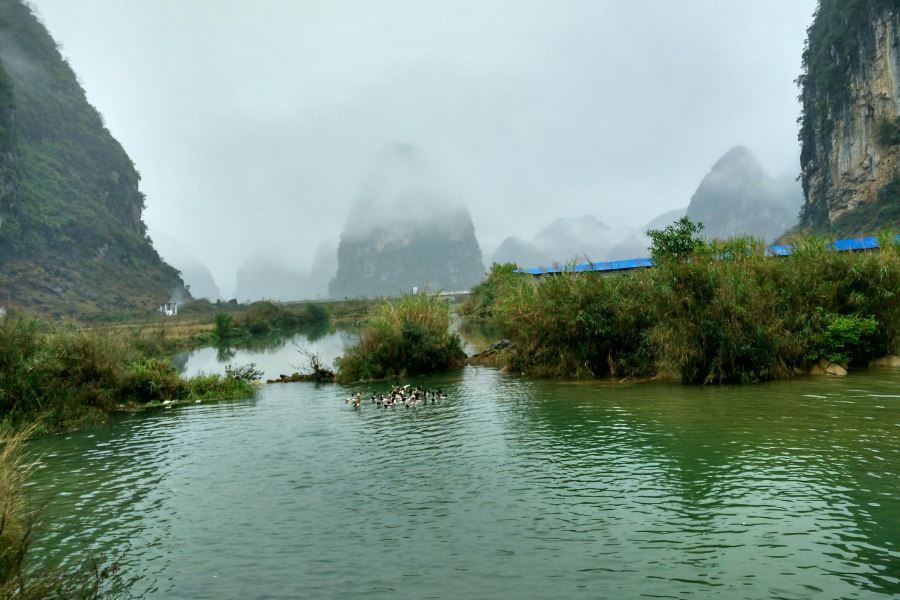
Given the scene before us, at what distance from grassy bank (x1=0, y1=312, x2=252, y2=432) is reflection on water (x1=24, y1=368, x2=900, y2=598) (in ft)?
4.92

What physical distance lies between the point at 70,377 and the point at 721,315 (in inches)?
750

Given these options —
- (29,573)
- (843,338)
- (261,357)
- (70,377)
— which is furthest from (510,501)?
(261,357)

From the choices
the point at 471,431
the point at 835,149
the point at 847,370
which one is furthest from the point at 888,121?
the point at 471,431

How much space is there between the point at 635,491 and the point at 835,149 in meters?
97.8

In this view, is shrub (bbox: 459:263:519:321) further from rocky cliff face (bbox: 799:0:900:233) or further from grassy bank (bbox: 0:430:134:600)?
grassy bank (bbox: 0:430:134:600)

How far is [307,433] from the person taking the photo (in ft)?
52.9

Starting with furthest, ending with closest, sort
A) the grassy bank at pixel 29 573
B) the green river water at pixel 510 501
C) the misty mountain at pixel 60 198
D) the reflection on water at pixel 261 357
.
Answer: the misty mountain at pixel 60 198, the reflection on water at pixel 261 357, the green river water at pixel 510 501, the grassy bank at pixel 29 573

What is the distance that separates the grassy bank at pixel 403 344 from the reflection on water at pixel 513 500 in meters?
9.50

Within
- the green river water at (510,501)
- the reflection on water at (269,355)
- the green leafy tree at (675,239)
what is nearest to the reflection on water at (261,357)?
the reflection on water at (269,355)

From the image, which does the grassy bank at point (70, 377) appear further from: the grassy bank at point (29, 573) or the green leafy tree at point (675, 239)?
the green leafy tree at point (675, 239)

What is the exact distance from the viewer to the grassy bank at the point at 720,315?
1995 centimetres

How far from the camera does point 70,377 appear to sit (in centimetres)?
1956

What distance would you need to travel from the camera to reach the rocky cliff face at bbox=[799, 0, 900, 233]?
81312mm

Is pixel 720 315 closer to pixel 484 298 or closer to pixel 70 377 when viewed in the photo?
pixel 70 377
